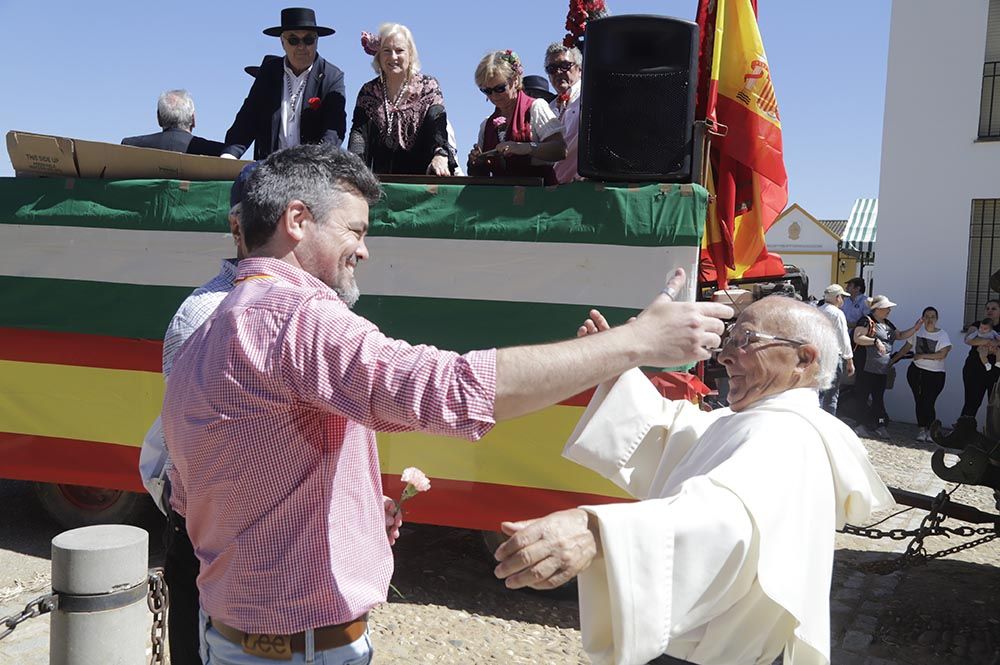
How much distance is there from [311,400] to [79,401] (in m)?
4.22

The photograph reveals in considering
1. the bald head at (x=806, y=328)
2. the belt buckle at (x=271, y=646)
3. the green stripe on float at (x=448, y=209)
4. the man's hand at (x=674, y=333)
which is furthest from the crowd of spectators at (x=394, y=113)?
the belt buckle at (x=271, y=646)

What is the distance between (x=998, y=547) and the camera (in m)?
6.12

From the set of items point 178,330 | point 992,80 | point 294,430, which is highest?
point 992,80

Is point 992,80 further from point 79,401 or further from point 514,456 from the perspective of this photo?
point 79,401

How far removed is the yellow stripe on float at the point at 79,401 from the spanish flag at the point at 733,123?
332cm

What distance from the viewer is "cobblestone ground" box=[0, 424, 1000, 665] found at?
13.5 feet

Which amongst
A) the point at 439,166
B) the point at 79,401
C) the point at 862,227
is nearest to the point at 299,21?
the point at 439,166

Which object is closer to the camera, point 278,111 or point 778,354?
point 778,354

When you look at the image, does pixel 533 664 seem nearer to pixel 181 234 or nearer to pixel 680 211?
pixel 680 211

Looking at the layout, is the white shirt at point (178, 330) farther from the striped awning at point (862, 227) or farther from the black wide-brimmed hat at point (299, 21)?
the striped awning at point (862, 227)

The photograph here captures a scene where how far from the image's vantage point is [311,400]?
1.44 m

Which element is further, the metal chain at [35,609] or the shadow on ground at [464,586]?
the shadow on ground at [464,586]

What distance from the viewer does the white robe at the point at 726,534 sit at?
1.66 metres

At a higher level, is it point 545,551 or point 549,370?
point 549,370
